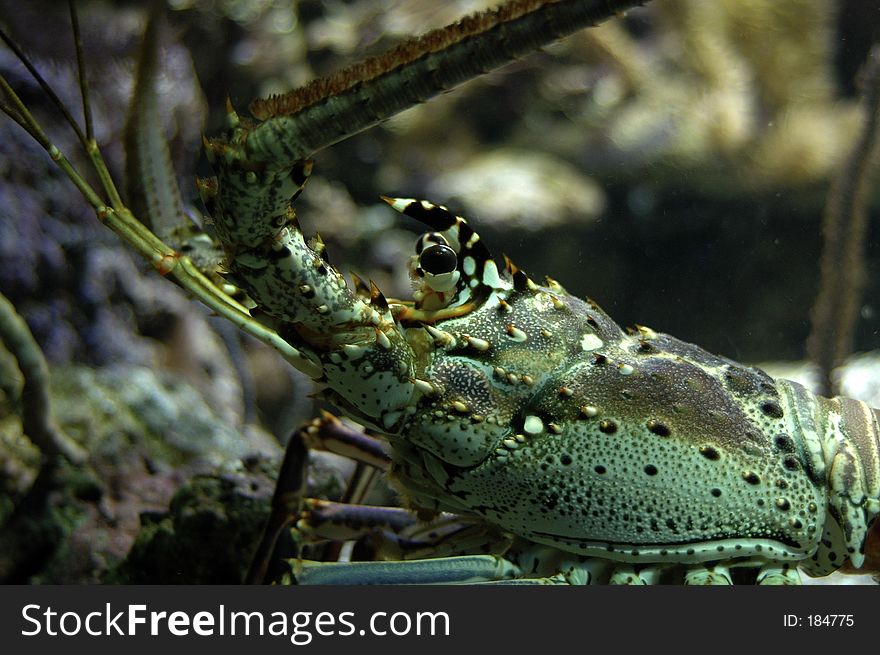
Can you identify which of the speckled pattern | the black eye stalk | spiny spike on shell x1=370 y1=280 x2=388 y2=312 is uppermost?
the black eye stalk

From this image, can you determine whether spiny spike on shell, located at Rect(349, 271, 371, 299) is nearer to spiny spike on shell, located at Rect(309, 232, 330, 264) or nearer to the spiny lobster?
the spiny lobster

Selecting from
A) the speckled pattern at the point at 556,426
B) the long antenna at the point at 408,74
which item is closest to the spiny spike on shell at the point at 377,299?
the speckled pattern at the point at 556,426

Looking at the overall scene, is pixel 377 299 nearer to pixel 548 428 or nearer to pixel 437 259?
pixel 437 259

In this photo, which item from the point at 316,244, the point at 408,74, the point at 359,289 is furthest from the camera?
the point at 359,289

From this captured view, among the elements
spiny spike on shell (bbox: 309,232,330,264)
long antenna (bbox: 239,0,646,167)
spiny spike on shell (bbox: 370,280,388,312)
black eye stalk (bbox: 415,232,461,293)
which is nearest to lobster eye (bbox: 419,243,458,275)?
black eye stalk (bbox: 415,232,461,293)

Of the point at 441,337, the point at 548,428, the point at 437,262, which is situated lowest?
the point at 548,428

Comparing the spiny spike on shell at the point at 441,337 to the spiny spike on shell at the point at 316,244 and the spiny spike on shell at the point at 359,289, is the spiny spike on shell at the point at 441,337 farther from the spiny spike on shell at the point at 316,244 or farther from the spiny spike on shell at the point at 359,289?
the spiny spike on shell at the point at 316,244

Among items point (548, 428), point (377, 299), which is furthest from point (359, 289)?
point (548, 428)
